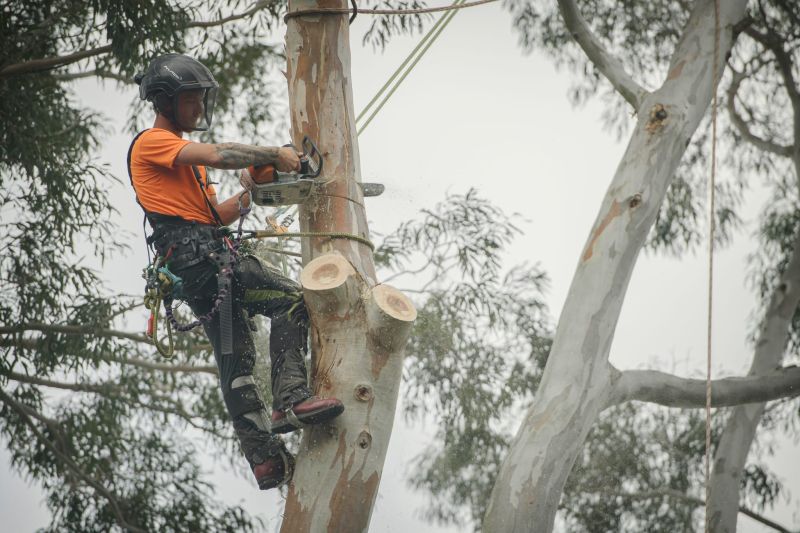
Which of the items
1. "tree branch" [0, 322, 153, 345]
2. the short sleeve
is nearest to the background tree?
"tree branch" [0, 322, 153, 345]

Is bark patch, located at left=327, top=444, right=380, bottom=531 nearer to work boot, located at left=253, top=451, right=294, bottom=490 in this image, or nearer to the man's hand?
work boot, located at left=253, top=451, right=294, bottom=490

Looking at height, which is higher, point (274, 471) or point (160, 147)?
point (160, 147)

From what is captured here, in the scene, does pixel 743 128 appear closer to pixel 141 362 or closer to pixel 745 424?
pixel 745 424

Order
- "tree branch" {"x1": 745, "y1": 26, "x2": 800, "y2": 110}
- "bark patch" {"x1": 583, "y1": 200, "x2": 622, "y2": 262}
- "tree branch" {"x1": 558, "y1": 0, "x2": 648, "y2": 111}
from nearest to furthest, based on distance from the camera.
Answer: "bark patch" {"x1": 583, "y1": 200, "x2": 622, "y2": 262}, "tree branch" {"x1": 558, "y1": 0, "x2": 648, "y2": 111}, "tree branch" {"x1": 745, "y1": 26, "x2": 800, "y2": 110}

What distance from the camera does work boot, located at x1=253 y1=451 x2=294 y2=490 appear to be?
3.44 m

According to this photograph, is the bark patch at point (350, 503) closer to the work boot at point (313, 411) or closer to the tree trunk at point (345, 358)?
the tree trunk at point (345, 358)

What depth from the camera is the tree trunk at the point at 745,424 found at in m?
6.52

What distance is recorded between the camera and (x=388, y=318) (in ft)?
10.7

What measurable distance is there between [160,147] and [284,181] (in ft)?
1.37

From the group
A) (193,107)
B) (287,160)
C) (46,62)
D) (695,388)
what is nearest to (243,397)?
(287,160)

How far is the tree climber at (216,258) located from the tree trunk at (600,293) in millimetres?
1236

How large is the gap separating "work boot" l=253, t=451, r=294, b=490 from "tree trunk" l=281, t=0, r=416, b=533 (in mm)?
154

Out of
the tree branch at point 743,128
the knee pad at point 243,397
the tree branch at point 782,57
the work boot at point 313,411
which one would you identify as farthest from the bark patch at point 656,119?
the tree branch at point 743,128

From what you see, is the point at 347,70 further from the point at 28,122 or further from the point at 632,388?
the point at 28,122
